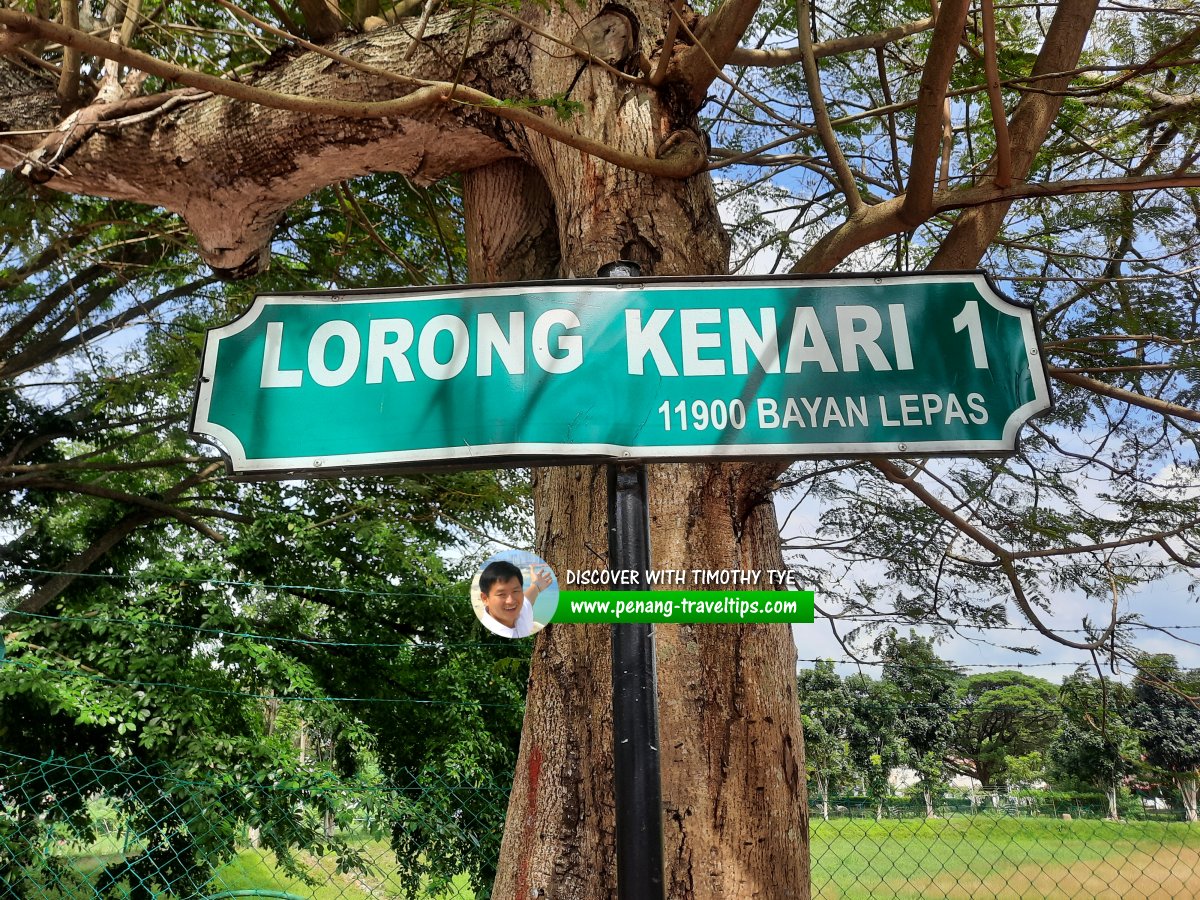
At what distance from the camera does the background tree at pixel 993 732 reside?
8.59m

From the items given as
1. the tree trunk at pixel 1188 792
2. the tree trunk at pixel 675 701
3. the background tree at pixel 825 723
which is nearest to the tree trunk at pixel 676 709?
the tree trunk at pixel 675 701

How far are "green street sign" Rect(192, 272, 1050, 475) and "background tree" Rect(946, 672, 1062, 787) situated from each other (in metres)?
8.00

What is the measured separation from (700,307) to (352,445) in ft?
1.72

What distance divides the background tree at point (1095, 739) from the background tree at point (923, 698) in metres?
0.50

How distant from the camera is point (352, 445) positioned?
3.55 ft

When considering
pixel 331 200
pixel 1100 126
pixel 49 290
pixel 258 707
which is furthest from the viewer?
pixel 49 290

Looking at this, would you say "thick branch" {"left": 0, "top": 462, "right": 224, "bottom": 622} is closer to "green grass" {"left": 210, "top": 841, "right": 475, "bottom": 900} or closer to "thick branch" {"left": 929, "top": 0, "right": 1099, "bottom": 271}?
"green grass" {"left": 210, "top": 841, "right": 475, "bottom": 900}

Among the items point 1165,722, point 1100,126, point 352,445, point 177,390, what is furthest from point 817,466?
point 1165,722

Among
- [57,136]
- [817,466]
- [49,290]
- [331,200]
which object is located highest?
[49,290]

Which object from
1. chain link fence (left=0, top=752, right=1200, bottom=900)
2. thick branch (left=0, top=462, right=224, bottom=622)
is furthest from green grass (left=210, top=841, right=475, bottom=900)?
thick branch (left=0, top=462, right=224, bottom=622)

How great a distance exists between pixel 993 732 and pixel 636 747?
37.4 feet

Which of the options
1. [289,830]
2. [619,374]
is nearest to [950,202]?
[619,374]

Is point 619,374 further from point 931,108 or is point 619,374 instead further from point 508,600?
point 931,108

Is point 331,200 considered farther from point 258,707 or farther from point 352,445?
point 352,445
